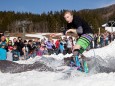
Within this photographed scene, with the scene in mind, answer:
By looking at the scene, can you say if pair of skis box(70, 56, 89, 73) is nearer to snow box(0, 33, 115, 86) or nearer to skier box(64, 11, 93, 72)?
skier box(64, 11, 93, 72)

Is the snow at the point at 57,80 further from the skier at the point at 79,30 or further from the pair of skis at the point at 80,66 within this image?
the skier at the point at 79,30

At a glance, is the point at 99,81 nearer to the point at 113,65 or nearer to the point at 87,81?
the point at 87,81

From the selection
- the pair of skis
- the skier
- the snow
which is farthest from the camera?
the pair of skis

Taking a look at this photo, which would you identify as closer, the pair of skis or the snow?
the snow

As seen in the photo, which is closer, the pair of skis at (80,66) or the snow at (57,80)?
the snow at (57,80)

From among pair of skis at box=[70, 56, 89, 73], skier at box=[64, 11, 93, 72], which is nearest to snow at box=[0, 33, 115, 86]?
pair of skis at box=[70, 56, 89, 73]

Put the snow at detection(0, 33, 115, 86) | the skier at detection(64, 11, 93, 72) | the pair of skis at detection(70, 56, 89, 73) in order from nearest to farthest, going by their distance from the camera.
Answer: the snow at detection(0, 33, 115, 86) < the skier at detection(64, 11, 93, 72) < the pair of skis at detection(70, 56, 89, 73)

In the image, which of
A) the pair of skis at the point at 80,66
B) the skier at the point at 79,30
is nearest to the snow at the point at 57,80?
the pair of skis at the point at 80,66

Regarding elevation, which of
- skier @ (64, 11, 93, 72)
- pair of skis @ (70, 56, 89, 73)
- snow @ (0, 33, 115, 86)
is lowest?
snow @ (0, 33, 115, 86)

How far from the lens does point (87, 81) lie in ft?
20.1

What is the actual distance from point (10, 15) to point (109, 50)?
397 ft

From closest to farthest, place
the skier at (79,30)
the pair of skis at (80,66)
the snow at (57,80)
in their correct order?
the snow at (57,80)
the skier at (79,30)
the pair of skis at (80,66)

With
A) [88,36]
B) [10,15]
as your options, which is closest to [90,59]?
[88,36]

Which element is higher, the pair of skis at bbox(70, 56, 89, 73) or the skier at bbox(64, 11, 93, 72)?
the skier at bbox(64, 11, 93, 72)
